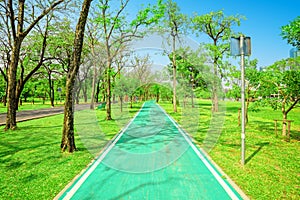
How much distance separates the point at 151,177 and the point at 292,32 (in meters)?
6.44

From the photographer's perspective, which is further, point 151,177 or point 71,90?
point 71,90

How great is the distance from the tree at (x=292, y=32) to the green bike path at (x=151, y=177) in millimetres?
4856

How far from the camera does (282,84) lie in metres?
9.86

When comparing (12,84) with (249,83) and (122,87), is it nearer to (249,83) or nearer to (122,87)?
(249,83)

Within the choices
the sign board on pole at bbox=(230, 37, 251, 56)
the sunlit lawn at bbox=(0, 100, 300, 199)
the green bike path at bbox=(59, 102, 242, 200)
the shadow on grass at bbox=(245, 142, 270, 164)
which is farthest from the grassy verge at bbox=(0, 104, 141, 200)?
the sign board on pole at bbox=(230, 37, 251, 56)

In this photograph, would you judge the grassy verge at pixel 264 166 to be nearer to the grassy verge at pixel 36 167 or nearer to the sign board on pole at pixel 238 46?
the sign board on pole at pixel 238 46

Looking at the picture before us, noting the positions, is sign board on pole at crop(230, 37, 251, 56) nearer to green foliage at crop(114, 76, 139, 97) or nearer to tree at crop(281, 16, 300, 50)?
tree at crop(281, 16, 300, 50)

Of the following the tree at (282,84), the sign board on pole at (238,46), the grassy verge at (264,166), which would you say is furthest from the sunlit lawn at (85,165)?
the sign board on pole at (238,46)

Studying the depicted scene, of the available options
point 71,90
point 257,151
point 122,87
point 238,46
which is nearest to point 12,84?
point 71,90

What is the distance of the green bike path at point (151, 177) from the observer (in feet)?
13.8

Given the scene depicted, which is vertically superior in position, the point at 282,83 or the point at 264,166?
the point at 282,83

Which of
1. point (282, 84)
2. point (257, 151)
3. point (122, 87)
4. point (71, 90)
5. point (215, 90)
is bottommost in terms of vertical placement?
point (257, 151)

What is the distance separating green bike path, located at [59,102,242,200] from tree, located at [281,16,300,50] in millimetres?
4856

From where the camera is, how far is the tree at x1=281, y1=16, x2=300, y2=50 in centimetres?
696
